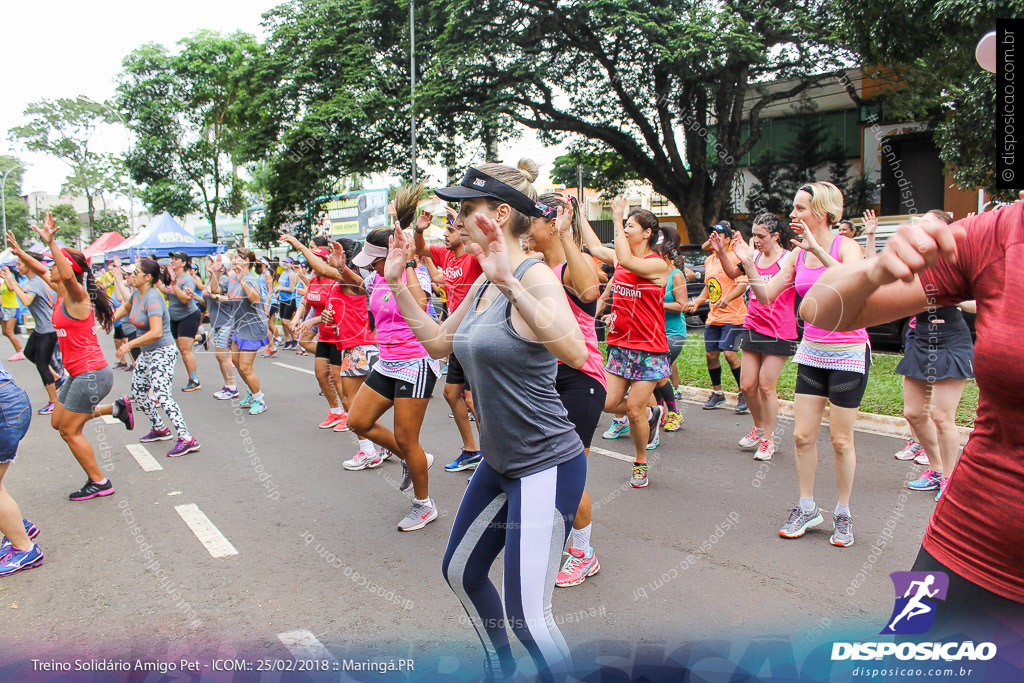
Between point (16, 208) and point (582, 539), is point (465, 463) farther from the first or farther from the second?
point (16, 208)

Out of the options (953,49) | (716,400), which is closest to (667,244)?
(716,400)

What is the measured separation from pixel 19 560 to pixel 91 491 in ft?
4.55

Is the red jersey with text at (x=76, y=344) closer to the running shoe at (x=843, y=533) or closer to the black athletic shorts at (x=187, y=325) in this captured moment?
the black athletic shorts at (x=187, y=325)

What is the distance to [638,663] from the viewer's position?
2.93 meters

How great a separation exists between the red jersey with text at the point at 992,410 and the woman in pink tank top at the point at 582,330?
1858mm

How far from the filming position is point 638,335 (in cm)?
525

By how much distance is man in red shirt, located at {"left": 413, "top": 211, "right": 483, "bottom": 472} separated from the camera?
16.5 ft

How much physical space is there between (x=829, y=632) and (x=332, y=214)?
2359 centimetres

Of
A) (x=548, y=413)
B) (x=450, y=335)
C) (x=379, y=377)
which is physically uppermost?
(x=450, y=335)

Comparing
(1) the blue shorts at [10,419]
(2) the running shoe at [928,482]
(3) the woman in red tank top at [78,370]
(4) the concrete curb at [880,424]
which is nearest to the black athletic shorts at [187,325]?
(3) the woman in red tank top at [78,370]

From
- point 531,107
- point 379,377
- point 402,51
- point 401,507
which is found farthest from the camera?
point 402,51

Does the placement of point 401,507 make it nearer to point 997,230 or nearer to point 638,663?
point 638,663

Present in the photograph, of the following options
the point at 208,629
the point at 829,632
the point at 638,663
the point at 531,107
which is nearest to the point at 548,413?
the point at 638,663

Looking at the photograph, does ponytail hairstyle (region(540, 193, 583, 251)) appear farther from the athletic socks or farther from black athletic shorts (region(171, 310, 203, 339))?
black athletic shorts (region(171, 310, 203, 339))
